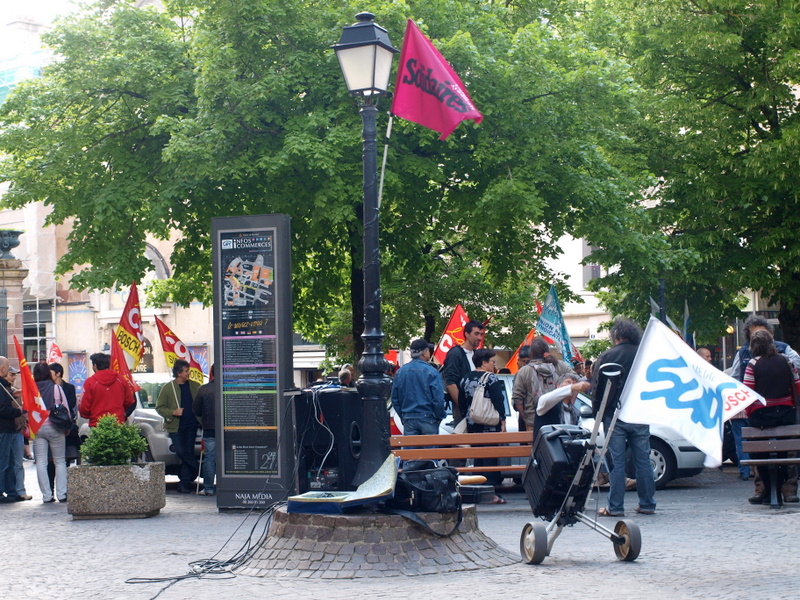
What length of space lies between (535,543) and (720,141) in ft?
48.9

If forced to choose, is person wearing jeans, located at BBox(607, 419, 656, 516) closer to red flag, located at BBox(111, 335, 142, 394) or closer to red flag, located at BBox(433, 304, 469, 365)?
red flag, located at BBox(111, 335, 142, 394)

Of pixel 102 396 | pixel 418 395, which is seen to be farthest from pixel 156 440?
pixel 418 395

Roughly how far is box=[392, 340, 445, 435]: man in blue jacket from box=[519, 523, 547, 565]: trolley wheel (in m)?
4.27

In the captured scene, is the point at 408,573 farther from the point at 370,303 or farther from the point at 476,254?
the point at 476,254

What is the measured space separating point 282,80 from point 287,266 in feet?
16.4

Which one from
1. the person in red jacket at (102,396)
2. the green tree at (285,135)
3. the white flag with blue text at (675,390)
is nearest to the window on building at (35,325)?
the green tree at (285,135)

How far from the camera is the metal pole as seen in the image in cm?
929

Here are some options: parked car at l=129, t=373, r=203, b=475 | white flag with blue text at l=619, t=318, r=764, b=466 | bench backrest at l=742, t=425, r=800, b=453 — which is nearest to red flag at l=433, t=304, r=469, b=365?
parked car at l=129, t=373, r=203, b=475

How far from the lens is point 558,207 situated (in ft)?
59.4

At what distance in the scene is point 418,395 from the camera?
1275cm

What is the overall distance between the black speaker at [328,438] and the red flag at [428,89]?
2.79 metres

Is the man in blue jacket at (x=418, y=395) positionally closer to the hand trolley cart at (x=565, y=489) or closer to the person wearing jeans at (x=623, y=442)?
the person wearing jeans at (x=623, y=442)

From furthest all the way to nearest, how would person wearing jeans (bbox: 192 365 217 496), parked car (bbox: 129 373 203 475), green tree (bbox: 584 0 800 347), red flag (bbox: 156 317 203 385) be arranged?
green tree (bbox: 584 0 800 347)
red flag (bbox: 156 317 203 385)
parked car (bbox: 129 373 203 475)
person wearing jeans (bbox: 192 365 217 496)

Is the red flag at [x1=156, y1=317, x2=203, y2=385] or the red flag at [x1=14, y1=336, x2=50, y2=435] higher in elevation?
the red flag at [x1=156, y1=317, x2=203, y2=385]
